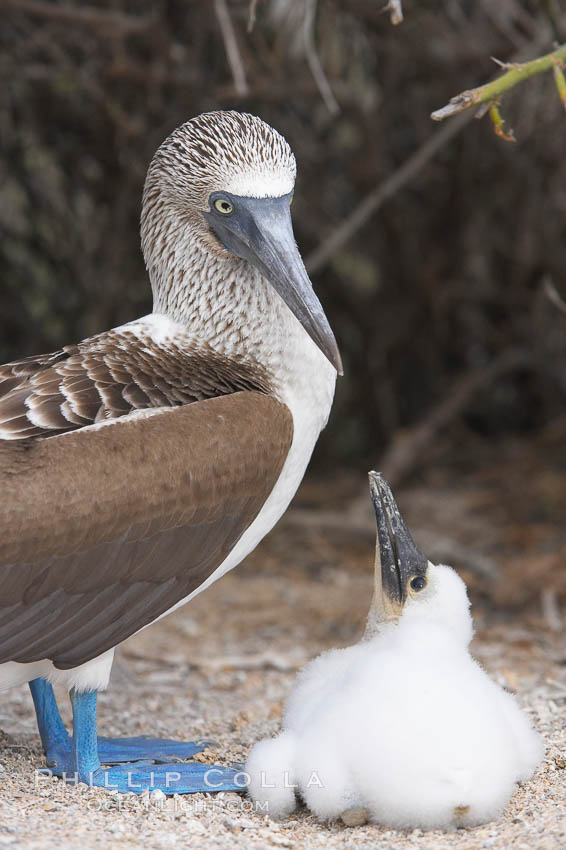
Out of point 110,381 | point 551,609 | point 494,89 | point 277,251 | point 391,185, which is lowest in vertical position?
point 551,609

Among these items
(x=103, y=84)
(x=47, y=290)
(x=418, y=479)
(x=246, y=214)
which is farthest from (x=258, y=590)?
(x=246, y=214)

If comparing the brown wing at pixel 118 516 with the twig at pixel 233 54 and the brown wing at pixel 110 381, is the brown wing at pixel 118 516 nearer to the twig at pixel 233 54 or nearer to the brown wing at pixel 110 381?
the brown wing at pixel 110 381

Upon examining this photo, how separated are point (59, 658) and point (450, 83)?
541cm

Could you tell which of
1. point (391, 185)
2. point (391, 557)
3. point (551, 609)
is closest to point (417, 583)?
point (391, 557)

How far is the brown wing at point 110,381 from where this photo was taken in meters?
3.89

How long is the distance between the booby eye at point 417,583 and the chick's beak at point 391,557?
1cm

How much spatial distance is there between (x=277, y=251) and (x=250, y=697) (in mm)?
2386

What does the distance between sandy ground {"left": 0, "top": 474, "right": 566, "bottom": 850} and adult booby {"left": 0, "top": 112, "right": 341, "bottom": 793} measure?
290 mm

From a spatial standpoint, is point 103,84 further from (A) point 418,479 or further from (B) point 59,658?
(B) point 59,658

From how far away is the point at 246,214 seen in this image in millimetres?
4270

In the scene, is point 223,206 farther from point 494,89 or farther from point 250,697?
point 250,697

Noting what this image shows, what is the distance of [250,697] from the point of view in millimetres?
5684

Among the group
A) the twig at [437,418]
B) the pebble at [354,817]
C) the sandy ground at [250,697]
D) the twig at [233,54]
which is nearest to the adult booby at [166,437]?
the sandy ground at [250,697]

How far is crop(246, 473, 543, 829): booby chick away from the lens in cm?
356
